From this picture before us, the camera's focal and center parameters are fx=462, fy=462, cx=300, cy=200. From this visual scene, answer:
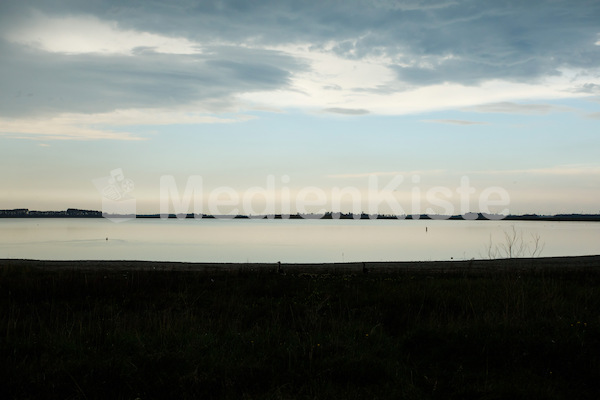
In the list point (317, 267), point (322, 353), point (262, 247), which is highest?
point (322, 353)

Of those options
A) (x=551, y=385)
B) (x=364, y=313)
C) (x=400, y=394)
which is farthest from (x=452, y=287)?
(x=400, y=394)

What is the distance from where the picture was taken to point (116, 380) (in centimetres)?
611

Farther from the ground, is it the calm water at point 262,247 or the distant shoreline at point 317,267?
the distant shoreline at point 317,267

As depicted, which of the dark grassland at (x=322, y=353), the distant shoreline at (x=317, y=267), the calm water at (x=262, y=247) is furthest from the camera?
the calm water at (x=262, y=247)

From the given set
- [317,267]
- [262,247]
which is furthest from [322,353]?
[262,247]

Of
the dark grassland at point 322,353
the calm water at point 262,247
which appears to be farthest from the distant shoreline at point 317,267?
the calm water at point 262,247

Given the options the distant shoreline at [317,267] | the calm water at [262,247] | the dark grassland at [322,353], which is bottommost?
the calm water at [262,247]

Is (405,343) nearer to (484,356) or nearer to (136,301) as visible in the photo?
(484,356)

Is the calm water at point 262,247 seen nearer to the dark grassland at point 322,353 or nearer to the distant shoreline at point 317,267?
the distant shoreline at point 317,267

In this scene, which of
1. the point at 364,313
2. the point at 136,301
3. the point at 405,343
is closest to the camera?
the point at 405,343

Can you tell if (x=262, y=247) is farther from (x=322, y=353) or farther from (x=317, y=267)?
(x=322, y=353)

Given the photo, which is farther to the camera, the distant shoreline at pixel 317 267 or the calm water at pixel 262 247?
the calm water at pixel 262 247

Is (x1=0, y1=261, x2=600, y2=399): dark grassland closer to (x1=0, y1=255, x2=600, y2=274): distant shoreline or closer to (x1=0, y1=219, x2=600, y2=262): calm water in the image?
(x1=0, y1=255, x2=600, y2=274): distant shoreline

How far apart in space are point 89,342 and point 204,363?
2301 mm
